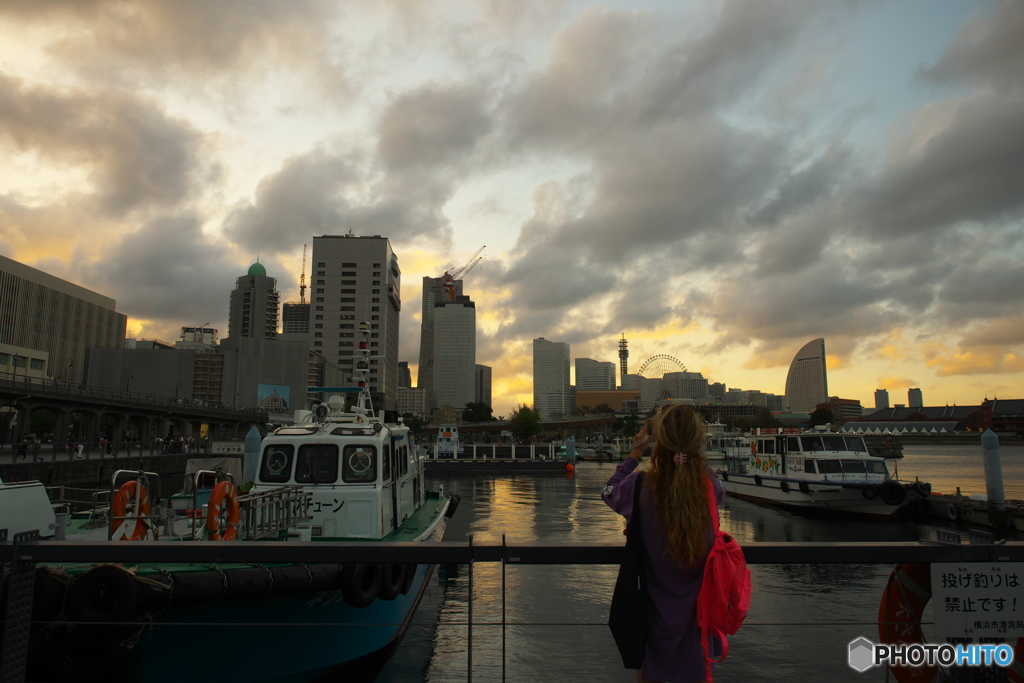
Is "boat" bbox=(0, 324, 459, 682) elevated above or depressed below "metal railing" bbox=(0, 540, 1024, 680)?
below

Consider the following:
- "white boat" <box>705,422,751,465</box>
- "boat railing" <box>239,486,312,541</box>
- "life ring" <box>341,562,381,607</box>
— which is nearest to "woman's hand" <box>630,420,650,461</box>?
"life ring" <box>341,562,381,607</box>

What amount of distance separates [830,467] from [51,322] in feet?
Answer: 431

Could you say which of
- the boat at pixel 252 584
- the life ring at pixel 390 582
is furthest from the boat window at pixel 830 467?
the life ring at pixel 390 582

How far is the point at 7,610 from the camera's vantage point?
3.25m

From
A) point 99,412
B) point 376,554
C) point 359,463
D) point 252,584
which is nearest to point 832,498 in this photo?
point 359,463

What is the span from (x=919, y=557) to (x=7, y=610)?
4728 millimetres

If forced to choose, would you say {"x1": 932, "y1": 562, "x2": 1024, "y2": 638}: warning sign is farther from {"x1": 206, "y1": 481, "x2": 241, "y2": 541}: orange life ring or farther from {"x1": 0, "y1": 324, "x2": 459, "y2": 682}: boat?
{"x1": 206, "y1": 481, "x2": 241, "y2": 541}: orange life ring

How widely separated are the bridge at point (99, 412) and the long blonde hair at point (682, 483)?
4992cm

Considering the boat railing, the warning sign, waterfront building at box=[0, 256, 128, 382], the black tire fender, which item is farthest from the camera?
waterfront building at box=[0, 256, 128, 382]

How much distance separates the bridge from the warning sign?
50.7 m

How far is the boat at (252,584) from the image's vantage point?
5.45 metres

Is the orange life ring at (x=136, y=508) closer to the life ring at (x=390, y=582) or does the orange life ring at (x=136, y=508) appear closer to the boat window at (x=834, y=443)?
the life ring at (x=390, y=582)

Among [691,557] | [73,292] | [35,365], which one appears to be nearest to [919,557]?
[691,557]
